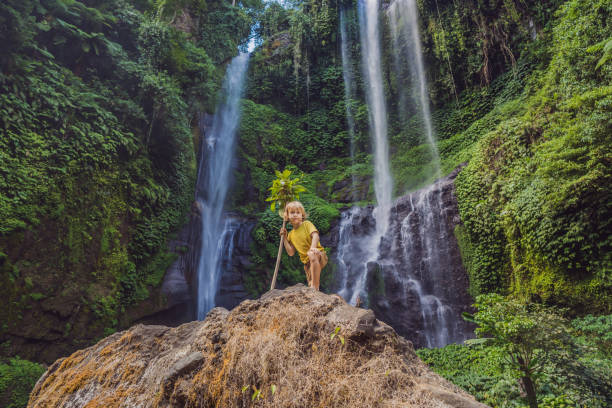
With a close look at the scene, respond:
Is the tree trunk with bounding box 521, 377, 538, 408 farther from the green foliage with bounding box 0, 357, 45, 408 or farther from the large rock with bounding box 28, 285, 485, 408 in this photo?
the green foliage with bounding box 0, 357, 45, 408

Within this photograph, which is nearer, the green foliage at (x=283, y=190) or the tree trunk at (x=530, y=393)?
the tree trunk at (x=530, y=393)

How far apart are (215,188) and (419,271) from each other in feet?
31.0

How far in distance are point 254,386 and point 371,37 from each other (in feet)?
65.9

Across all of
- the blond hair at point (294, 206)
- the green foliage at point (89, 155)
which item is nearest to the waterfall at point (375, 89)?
the green foliage at point (89, 155)

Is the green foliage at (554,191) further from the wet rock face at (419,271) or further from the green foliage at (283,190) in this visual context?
the green foliage at (283,190)

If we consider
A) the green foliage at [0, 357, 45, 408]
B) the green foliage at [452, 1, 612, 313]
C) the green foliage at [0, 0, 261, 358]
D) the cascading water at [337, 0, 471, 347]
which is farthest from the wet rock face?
the green foliage at [0, 357, 45, 408]

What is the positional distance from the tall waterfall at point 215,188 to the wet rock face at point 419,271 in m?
5.10

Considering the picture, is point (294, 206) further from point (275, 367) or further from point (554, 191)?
point (554, 191)

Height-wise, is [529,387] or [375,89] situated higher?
[375,89]

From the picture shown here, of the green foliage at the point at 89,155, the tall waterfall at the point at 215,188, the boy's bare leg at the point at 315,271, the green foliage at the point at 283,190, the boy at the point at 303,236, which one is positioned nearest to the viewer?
the boy's bare leg at the point at 315,271

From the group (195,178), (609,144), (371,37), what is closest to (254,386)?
(609,144)

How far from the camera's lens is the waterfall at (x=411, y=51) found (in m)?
16.2

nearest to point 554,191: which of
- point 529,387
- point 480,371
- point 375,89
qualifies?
point 480,371

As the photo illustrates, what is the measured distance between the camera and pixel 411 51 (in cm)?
1652
